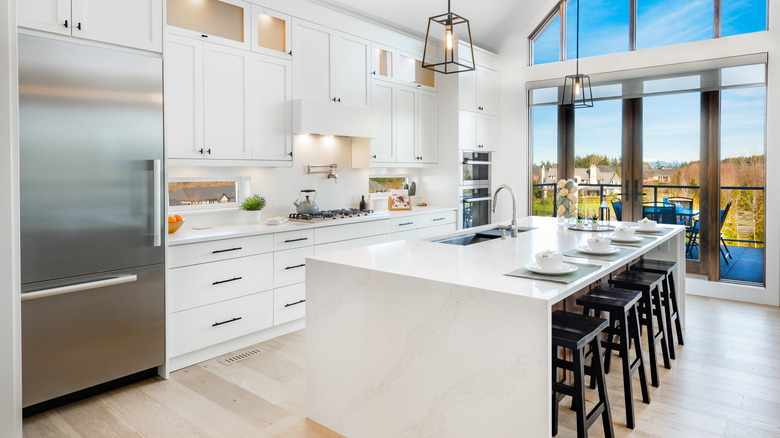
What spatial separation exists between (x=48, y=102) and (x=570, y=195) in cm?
367

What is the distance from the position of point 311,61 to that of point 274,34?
15.6 inches

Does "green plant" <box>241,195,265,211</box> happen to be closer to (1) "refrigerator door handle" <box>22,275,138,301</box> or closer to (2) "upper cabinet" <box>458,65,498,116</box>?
(1) "refrigerator door handle" <box>22,275,138,301</box>

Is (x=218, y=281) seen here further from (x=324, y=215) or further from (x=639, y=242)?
(x=639, y=242)

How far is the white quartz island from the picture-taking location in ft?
6.00

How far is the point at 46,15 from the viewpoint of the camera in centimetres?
255

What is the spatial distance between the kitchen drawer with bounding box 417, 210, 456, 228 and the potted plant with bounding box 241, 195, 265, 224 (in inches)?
73.9

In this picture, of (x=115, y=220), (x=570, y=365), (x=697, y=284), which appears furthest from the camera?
(x=697, y=284)

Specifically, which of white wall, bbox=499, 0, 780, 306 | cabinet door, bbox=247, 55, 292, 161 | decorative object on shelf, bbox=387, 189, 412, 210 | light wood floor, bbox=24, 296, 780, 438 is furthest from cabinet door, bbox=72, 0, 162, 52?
white wall, bbox=499, 0, 780, 306

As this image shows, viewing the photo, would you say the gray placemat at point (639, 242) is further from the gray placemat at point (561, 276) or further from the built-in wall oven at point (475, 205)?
the built-in wall oven at point (475, 205)

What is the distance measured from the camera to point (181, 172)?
12.5 feet

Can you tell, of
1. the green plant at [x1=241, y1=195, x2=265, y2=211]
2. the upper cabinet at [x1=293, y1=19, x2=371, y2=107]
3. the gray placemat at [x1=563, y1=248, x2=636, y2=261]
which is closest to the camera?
the gray placemat at [x1=563, y1=248, x2=636, y2=261]

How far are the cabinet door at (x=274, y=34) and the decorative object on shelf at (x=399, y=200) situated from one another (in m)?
1.98

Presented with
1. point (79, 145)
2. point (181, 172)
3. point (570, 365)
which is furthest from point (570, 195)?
point (79, 145)

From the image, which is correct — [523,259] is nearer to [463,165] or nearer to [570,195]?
[570,195]
